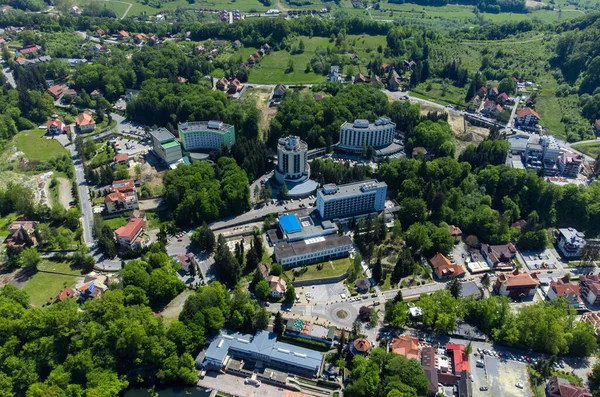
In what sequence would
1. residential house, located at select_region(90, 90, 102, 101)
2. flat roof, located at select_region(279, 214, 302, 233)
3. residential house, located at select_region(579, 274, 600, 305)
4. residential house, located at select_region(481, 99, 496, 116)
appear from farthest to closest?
1. residential house, located at select_region(90, 90, 102, 101)
2. residential house, located at select_region(481, 99, 496, 116)
3. flat roof, located at select_region(279, 214, 302, 233)
4. residential house, located at select_region(579, 274, 600, 305)

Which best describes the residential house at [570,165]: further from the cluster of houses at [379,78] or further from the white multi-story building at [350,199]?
the cluster of houses at [379,78]

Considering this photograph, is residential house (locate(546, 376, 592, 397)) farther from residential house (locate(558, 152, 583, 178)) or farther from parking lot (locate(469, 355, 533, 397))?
residential house (locate(558, 152, 583, 178))

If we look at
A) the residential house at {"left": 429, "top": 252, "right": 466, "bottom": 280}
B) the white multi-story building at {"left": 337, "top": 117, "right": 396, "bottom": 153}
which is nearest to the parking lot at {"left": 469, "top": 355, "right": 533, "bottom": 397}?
the residential house at {"left": 429, "top": 252, "right": 466, "bottom": 280}

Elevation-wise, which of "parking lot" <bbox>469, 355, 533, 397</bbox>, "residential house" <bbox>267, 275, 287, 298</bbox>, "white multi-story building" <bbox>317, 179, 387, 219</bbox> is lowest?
"parking lot" <bbox>469, 355, 533, 397</bbox>

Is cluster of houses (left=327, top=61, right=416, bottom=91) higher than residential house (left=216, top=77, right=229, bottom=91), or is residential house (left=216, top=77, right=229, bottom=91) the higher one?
cluster of houses (left=327, top=61, right=416, bottom=91)

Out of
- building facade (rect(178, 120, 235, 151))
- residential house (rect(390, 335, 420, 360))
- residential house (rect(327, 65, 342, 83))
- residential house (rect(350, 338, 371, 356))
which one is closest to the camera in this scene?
residential house (rect(390, 335, 420, 360))
